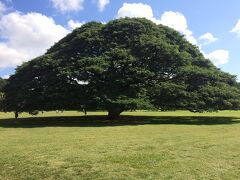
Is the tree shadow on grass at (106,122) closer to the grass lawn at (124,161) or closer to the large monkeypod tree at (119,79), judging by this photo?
the large monkeypod tree at (119,79)

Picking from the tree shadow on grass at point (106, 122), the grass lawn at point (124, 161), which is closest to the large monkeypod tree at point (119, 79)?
the tree shadow on grass at point (106, 122)

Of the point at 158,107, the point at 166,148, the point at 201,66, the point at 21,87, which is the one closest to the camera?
the point at 166,148

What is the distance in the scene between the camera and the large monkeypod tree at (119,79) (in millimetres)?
34125

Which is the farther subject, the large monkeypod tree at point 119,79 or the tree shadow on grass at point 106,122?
the large monkeypod tree at point 119,79

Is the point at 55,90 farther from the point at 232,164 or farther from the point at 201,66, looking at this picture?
the point at 232,164

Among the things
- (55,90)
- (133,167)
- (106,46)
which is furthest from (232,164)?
(106,46)

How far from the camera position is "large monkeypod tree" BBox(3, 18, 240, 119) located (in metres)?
34.1

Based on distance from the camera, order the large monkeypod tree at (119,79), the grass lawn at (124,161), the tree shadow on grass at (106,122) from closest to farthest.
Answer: the grass lawn at (124,161) → the tree shadow on grass at (106,122) → the large monkeypod tree at (119,79)

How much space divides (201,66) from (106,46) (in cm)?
1050

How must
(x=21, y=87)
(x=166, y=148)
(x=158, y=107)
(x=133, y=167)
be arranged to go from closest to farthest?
(x=133, y=167) < (x=166, y=148) < (x=158, y=107) < (x=21, y=87)

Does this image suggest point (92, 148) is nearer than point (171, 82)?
Yes

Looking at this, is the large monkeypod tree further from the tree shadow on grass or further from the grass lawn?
the grass lawn

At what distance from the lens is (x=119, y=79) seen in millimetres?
34594

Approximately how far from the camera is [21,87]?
1469 inches
